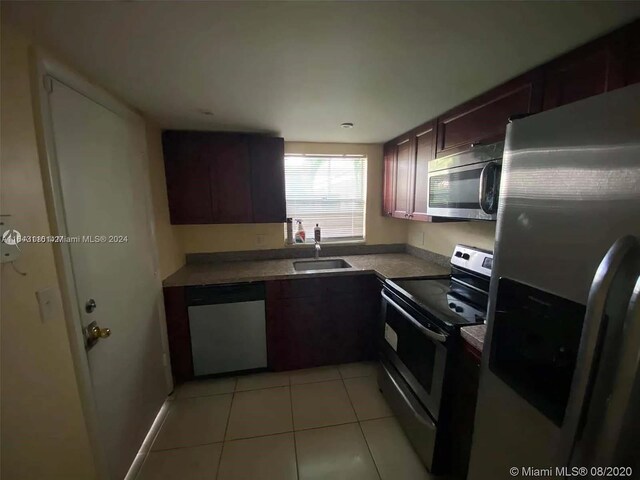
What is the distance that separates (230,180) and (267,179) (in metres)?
0.32

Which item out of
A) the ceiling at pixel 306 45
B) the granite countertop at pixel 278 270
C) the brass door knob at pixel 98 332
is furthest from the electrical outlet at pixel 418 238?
the brass door knob at pixel 98 332

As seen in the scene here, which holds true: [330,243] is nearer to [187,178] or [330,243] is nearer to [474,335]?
[187,178]

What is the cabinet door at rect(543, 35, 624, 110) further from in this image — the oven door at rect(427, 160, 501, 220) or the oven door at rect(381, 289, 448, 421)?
the oven door at rect(381, 289, 448, 421)

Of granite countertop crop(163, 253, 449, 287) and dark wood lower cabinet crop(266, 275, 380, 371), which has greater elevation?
granite countertop crop(163, 253, 449, 287)

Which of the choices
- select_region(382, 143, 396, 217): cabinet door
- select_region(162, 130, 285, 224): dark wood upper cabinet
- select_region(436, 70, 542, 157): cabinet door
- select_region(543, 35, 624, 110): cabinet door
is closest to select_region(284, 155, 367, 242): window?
select_region(382, 143, 396, 217): cabinet door

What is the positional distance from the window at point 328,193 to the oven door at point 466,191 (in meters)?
1.09

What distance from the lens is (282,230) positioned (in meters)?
2.67

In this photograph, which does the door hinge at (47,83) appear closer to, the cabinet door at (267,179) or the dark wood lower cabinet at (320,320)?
the cabinet door at (267,179)

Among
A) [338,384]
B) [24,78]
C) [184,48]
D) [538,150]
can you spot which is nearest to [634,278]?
[538,150]

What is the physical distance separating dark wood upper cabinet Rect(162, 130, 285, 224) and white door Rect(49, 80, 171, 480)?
428 millimetres

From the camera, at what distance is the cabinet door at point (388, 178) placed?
8.18 feet

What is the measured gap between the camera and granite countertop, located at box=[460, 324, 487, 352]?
1.08 meters

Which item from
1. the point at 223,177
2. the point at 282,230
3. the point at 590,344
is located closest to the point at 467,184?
the point at 590,344

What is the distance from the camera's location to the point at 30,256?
901 mm
